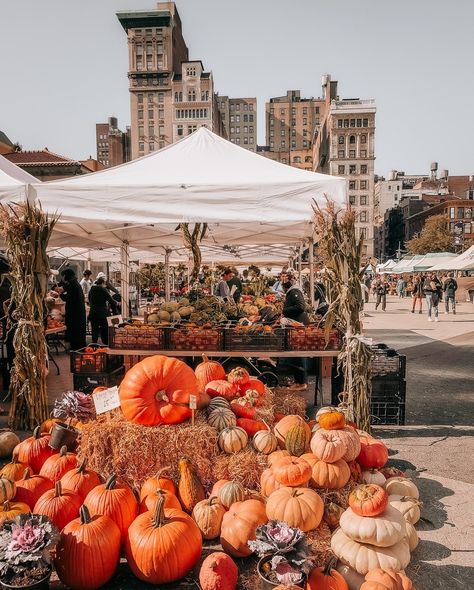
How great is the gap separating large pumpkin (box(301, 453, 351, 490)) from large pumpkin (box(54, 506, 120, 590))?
1.37 meters

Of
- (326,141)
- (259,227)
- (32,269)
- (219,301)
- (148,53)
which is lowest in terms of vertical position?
(219,301)

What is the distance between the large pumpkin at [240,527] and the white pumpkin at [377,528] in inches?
21.1

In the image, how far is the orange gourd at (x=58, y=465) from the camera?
11.2 feet

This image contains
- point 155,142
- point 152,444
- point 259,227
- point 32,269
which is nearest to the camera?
point 152,444

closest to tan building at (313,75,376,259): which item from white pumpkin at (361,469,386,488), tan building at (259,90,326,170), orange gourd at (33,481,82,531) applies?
tan building at (259,90,326,170)

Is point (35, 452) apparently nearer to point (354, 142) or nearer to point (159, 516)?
point (159, 516)

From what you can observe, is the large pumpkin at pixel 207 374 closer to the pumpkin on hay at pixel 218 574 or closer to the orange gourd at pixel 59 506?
the orange gourd at pixel 59 506

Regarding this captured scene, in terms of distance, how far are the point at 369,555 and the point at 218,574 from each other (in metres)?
0.86

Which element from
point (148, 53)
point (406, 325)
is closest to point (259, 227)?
point (406, 325)

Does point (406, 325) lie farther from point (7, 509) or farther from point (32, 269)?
point (7, 509)

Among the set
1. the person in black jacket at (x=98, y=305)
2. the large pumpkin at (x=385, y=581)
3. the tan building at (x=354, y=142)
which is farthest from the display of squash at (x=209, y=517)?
the tan building at (x=354, y=142)

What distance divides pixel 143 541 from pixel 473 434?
4.10 metres

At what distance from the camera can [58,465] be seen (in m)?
3.44

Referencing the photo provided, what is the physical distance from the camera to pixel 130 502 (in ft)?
9.75
